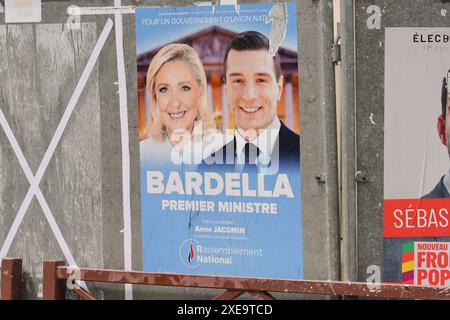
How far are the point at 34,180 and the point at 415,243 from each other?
7.24 feet

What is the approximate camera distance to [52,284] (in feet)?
19.1

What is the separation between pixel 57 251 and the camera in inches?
234

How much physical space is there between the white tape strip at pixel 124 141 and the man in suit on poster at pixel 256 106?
0.59 metres

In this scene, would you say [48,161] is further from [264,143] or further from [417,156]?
[417,156]

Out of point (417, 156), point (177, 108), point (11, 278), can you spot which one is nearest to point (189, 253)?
point (177, 108)

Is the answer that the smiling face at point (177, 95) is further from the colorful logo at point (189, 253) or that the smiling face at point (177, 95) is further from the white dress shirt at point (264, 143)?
the colorful logo at point (189, 253)

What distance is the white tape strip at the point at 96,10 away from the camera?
18.8ft

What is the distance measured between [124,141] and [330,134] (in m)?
1.18

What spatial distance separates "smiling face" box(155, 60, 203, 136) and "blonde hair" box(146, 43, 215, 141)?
18 mm

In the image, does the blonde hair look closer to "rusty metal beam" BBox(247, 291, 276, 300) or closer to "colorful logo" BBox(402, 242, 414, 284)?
"rusty metal beam" BBox(247, 291, 276, 300)

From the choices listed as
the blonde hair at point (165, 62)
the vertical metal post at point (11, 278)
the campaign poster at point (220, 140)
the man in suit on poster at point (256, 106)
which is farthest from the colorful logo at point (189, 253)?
the vertical metal post at point (11, 278)
